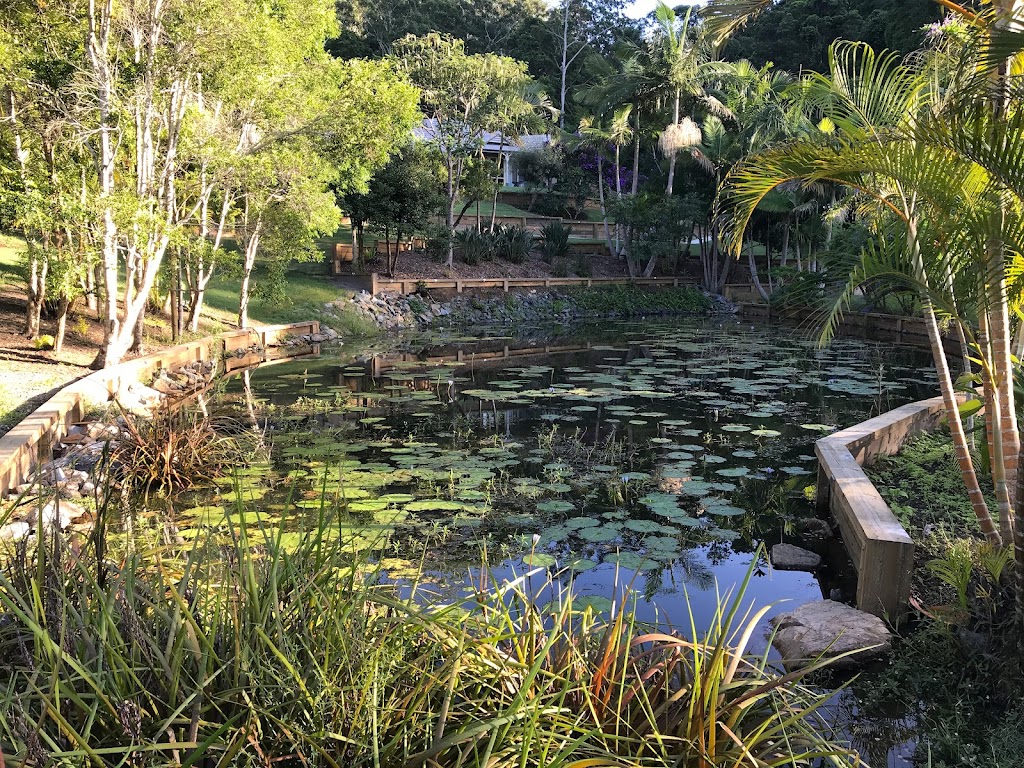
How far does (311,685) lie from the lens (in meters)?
2.14

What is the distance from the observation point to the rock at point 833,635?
149 inches

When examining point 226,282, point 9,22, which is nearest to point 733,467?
point 9,22

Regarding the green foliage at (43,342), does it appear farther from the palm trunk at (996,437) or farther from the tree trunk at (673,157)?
the tree trunk at (673,157)

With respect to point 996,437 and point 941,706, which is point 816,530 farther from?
point 941,706

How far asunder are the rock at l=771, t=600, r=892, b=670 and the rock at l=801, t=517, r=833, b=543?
165 cm

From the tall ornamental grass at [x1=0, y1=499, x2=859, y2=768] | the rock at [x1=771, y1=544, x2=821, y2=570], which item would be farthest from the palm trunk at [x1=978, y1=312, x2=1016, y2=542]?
the tall ornamental grass at [x1=0, y1=499, x2=859, y2=768]

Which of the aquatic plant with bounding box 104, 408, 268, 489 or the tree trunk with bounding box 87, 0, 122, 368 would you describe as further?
the tree trunk with bounding box 87, 0, 122, 368

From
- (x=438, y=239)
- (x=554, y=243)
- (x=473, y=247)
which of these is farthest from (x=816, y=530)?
(x=554, y=243)

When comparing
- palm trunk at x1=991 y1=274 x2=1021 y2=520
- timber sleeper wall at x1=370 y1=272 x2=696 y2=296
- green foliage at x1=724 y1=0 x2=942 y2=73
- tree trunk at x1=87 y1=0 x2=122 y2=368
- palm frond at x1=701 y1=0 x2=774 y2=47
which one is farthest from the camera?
green foliage at x1=724 y1=0 x2=942 y2=73

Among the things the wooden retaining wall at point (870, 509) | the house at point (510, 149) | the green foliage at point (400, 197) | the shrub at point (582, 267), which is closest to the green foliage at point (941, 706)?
the wooden retaining wall at point (870, 509)

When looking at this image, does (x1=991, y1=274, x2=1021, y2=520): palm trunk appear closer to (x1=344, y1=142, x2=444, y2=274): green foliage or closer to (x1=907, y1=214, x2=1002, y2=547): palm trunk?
(x1=907, y1=214, x2=1002, y2=547): palm trunk

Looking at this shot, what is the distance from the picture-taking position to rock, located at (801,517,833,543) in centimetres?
576

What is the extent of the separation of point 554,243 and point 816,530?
2344cm

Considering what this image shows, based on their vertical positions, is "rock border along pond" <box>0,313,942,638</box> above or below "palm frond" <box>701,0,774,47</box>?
below
